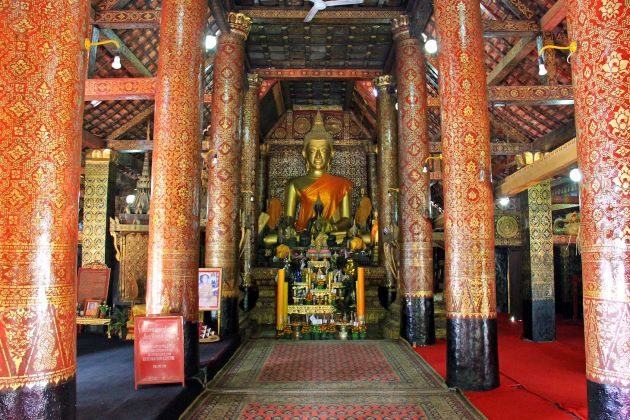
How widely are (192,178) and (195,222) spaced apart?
52 centimetres

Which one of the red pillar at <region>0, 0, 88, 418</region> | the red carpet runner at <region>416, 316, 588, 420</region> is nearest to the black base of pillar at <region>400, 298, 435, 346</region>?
the red carpet runner at <region>416, 316, 588, 420</region>

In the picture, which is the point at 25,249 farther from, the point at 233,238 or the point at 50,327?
the point at 233,238

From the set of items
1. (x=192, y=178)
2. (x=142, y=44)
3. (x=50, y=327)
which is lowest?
(x=50, y=327)

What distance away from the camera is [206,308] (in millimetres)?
7062

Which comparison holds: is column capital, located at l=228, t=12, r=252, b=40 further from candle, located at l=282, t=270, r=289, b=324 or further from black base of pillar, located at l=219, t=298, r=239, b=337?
black base of pillar, located at l=219, t=298, r=239, b=337

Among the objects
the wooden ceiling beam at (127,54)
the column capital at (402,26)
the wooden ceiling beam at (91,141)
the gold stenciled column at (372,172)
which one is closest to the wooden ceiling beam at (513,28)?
the column capital at (402,26)

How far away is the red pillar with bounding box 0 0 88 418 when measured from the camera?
239 centimetres

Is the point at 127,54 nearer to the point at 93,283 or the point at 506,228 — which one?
the point at 93,283

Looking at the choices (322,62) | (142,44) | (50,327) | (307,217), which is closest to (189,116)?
(50,327)

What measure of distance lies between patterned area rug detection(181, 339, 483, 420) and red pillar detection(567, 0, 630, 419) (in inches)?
70.3

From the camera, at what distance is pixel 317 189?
1495 centimetres

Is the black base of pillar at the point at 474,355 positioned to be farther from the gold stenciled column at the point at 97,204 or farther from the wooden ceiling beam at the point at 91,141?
the wooden ceiling beam at the point at 91,141

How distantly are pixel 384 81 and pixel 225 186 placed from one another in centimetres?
565

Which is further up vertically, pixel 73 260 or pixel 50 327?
pixel 73 260
